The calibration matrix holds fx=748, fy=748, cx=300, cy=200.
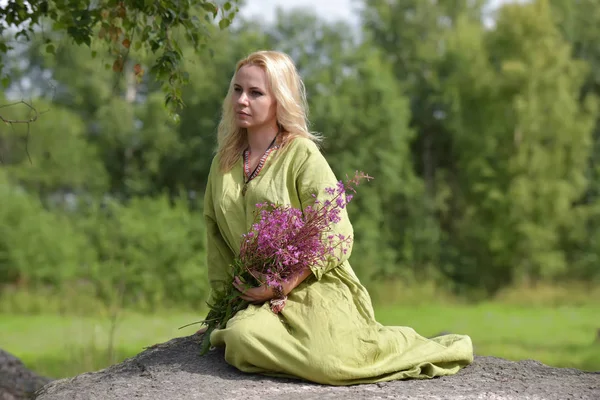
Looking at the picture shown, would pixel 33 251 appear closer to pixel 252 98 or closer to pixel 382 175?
pixel 382 175

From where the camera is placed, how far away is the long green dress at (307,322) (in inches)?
167

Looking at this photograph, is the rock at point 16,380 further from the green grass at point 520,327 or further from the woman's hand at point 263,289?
the green grass at point 520,327

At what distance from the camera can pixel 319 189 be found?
4.38 m

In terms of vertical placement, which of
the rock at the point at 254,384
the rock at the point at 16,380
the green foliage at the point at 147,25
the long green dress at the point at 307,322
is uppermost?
the green foliage at the point at 147,25

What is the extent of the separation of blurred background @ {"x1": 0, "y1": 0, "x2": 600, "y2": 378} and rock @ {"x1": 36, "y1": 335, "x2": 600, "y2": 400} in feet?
23.4

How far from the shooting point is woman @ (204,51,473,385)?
4246 millimetres

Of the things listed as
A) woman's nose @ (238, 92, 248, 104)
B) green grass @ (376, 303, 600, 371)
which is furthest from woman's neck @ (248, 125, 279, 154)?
green grass @ (376, 303, 600, 371)

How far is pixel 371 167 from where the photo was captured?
1705cm

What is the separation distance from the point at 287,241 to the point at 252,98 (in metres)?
0.96

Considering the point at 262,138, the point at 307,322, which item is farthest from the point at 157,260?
the point at 307,322

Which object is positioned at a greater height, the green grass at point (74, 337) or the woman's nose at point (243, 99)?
the woman's nose at point (243, 99)

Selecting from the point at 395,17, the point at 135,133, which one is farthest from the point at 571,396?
the point at 395,17

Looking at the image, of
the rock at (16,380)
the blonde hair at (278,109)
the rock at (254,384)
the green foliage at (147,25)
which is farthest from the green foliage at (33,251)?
the blonde hair at (278,109)

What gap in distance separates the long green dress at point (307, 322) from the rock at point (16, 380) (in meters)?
2.73
